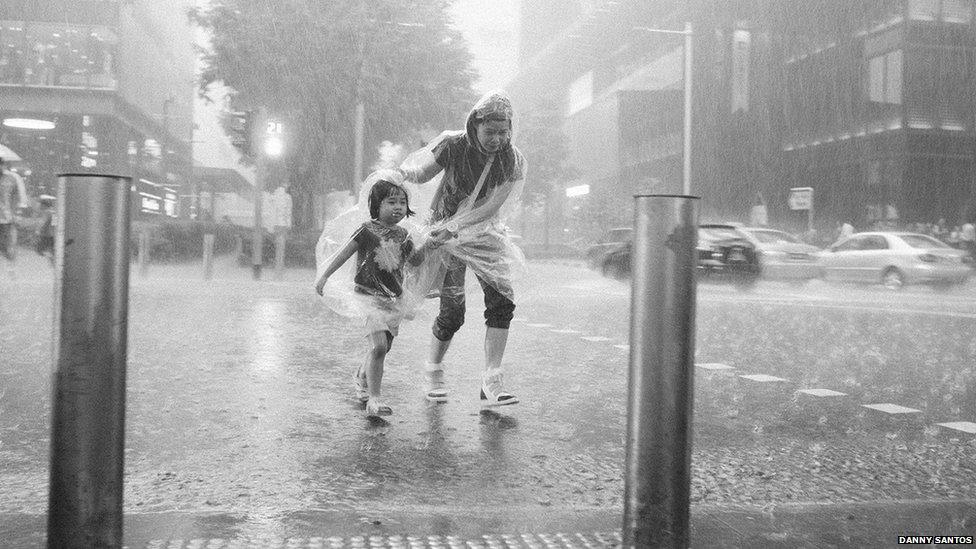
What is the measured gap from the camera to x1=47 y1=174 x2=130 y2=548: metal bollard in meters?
2.30

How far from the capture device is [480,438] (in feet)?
15.3

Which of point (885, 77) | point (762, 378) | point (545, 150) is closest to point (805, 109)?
point (885, 77)

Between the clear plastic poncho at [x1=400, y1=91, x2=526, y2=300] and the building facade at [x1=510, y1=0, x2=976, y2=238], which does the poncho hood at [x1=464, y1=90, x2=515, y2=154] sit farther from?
the building facade at [x1=510, y1=0, x2=976, y2=238]

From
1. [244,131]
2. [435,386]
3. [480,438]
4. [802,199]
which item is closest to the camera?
[480,438]

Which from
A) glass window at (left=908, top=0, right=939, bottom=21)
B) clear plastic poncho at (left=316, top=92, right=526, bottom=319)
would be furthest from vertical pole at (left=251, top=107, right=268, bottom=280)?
glass window at (left=908, top=0, right=939, bottom=21)

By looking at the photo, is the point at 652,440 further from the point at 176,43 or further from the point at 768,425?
the point at 176,43

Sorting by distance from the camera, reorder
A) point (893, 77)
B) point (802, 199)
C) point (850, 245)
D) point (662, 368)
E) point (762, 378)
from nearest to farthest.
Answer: point (662, 368) < point (762, 378) < point (850, 245) < point (802, 199) < point (893, 77)

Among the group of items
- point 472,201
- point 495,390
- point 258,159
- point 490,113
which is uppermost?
point 258,159

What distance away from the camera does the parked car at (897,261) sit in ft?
68.6

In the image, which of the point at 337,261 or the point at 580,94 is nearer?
the point at 337,261

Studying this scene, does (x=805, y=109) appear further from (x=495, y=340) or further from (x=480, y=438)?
(x=480, y=438)

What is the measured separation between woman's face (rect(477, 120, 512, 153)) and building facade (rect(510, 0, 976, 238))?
23087 mm

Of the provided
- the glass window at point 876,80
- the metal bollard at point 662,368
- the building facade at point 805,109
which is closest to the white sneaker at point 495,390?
the metal bollard at point 662,368

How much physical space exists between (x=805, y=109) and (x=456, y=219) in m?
35.2
